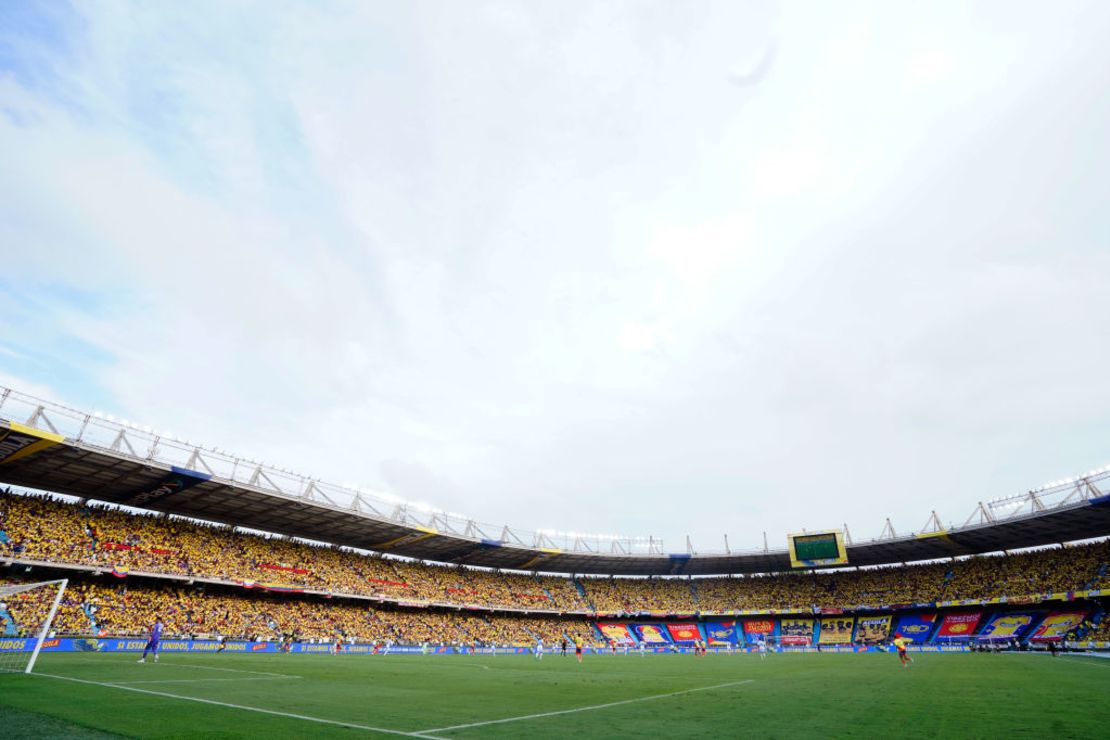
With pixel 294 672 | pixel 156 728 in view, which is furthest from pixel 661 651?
pixel 156 728

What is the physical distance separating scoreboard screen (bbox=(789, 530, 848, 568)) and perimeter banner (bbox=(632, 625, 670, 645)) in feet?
59.1

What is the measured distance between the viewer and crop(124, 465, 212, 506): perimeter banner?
34.8m

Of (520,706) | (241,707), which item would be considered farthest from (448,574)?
(241,707)

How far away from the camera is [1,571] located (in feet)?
101

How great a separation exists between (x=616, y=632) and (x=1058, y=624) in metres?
41.9

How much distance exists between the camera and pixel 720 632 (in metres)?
65.2

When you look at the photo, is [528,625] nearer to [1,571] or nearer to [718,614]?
[718,614]

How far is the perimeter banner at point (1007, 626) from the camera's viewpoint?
4778 cm

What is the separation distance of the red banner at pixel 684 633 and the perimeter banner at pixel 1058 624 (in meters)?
32.2

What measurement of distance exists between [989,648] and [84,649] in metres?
65.6

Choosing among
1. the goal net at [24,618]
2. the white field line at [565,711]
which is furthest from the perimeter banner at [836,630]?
the goal net at [24,618]

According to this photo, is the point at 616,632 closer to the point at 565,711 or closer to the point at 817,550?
the point at 817,550

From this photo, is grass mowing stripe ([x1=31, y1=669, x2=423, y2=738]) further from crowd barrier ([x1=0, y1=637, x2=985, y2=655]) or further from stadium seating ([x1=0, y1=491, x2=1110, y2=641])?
stadium seating ([x1=0, y1=491, x2=1110, y2=641])

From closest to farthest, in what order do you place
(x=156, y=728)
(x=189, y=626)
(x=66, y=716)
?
(x=156, y=728) → (x=66, y=716) → (x=189, y=626)
